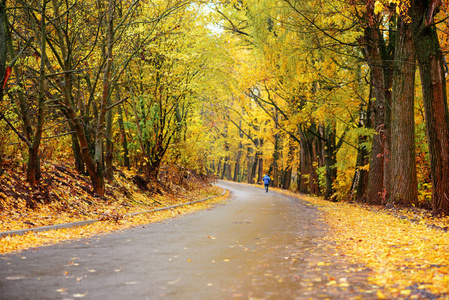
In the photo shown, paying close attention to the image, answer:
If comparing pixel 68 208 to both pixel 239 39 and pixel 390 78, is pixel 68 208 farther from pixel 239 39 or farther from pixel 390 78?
pixel 239 39

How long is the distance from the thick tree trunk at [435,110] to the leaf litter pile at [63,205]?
864 cm

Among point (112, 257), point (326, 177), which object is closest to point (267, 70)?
point (326, 177)

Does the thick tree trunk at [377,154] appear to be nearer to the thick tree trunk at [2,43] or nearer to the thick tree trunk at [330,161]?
the thick tree trunk at [330,161]

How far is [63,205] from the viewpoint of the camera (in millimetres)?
13406

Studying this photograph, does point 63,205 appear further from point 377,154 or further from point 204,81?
point 377,154

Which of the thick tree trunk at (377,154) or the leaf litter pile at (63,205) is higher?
the thick tree trunk at (377,154)

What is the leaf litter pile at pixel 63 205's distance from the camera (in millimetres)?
9845

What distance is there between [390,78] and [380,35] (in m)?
1.94

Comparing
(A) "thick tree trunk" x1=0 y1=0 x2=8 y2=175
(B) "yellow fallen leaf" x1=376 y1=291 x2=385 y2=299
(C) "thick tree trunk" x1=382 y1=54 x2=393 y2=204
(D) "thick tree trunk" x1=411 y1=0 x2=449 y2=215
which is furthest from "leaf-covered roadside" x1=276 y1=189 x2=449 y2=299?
(A) "thick tree trunk" x1=0 y1=0 x2=8 y2=175

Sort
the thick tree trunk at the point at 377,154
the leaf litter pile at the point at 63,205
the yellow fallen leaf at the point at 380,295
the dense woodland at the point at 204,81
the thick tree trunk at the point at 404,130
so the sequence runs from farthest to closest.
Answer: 1. the thick tree trunk at the point at 377,154
2. the thick tree trunk at the point at 404,130
3. the dense woodland at the point at 204,81
4. the leaf litter pile at the point at 63,205
5. the yellow fallen leaf at the point at 380,295

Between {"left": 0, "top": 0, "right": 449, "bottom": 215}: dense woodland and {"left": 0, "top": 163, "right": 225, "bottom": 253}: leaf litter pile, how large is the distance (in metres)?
0.54

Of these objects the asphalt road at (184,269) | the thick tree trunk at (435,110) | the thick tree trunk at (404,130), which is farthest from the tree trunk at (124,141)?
the thick tree trunk at (435,110)

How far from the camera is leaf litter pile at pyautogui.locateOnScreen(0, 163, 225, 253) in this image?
9.85m

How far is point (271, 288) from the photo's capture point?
198 inches
